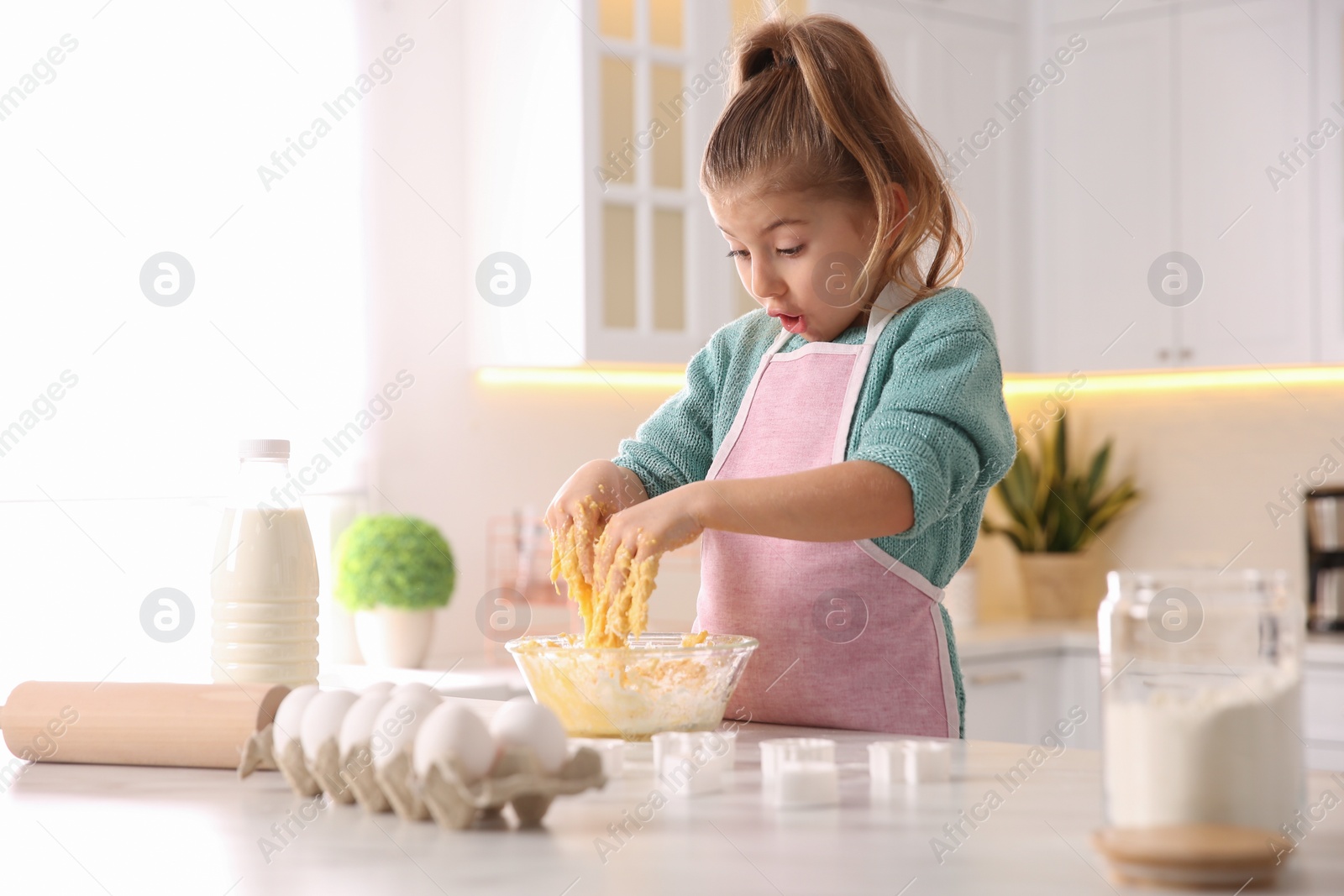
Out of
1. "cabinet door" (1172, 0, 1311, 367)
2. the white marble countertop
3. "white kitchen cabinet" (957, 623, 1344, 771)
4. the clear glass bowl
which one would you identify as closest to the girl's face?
the clear glass bowl

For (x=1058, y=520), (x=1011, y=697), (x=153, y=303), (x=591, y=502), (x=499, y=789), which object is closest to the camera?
(x=499, y=789)

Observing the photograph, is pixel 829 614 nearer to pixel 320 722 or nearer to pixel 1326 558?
pixel 320 722

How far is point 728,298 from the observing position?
2826 mm

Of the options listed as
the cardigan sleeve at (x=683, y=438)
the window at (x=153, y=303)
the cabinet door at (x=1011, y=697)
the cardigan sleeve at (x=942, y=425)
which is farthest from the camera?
the cabinet door at (x=1011, y=697)

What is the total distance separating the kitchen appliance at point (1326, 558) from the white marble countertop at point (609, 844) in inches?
93.3

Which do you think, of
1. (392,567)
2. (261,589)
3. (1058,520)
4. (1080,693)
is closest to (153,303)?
(392,567)

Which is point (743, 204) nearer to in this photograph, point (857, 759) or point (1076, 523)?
point (857, 759)

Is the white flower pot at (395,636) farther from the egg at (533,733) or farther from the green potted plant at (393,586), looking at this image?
the egg at (533,733)

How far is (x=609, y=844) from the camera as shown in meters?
0.71

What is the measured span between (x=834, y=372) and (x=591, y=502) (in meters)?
0.26

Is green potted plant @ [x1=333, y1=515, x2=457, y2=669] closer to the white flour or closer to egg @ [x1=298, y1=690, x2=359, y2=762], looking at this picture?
egg @ [x1=298, y1=690, x2=359, y2=762]

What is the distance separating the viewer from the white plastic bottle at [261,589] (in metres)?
1.10

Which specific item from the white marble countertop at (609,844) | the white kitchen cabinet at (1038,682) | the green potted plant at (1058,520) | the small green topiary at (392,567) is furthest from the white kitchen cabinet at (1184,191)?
the white marble countertop at (609,844)

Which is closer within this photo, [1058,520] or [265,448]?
[265,448]
